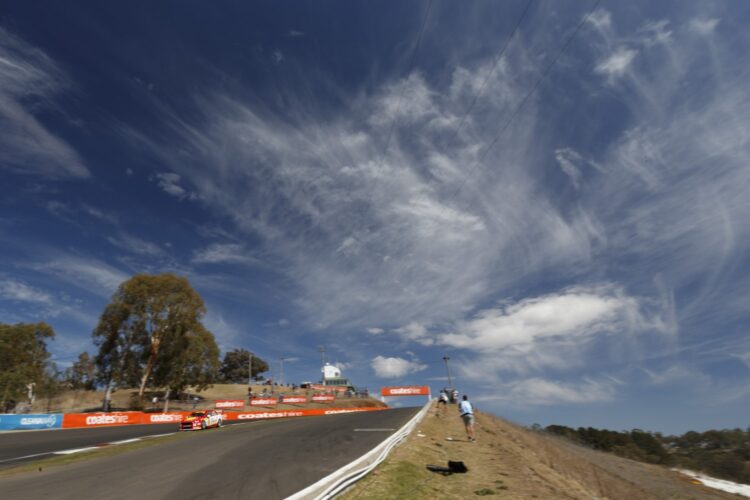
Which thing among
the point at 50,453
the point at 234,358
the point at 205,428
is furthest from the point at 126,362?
the point at 234,358

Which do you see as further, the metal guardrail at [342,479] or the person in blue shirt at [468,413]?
the person in blue shirt at [468,413]

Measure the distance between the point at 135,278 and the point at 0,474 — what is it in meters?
51.0

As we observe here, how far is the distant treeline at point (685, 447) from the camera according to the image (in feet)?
76.4

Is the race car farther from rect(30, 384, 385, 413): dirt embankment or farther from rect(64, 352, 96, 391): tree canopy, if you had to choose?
rect(64, 352, 96, 391): tree canopy

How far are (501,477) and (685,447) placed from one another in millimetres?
43405

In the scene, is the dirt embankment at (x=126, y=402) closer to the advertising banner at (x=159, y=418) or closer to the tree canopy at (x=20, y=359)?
the tree canopy at (x=20, y=359)

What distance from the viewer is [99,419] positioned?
37.1 m

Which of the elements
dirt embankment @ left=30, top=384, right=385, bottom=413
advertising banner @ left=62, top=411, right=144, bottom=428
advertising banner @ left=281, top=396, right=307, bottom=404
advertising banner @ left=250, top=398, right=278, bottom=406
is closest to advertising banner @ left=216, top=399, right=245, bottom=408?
dirt embankment @ left=30, top=384, right=385, bottom=413

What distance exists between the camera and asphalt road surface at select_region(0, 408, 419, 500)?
8.56 meters

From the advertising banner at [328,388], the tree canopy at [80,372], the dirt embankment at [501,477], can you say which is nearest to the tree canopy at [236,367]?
the advertising banner at [328,388]

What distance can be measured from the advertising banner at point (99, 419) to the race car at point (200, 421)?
47.2 feet

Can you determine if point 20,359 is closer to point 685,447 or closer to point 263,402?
point 263,402

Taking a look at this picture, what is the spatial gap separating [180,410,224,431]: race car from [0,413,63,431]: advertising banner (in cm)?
1430

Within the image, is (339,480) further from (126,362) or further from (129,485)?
(126,362)
